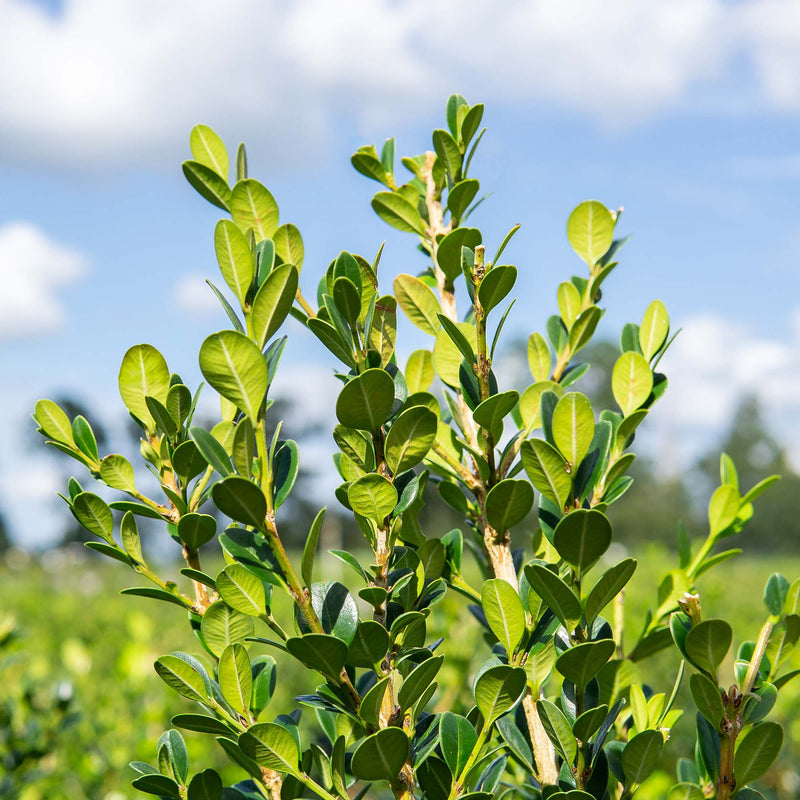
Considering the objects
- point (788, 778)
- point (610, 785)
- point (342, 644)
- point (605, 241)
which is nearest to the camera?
point (342, 644)

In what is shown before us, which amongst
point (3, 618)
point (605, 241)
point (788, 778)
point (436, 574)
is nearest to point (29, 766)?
point (3, 618)

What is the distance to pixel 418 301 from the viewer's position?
41.3 inches

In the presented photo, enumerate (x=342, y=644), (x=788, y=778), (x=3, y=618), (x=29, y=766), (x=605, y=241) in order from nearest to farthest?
(x=342, y=644) < (x=605, y=241) < (x=29, y=766) < (x=3, y=618) < (x=788, y=778)

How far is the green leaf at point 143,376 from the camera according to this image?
2.78 feet

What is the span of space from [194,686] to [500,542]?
0.38 metres

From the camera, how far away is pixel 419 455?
0.77 meters

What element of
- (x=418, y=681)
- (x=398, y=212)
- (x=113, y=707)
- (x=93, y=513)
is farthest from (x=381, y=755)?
(x=113, y=707)

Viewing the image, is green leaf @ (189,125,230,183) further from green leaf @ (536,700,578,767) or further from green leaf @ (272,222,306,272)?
green leaf @ (536,700,578,767)

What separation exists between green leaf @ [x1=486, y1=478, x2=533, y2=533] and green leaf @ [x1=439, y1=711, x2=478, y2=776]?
0.21 metres

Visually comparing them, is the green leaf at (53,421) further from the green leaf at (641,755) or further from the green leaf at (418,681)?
the green leaf at (641,755)

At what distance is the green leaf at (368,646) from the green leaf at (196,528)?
180 millimetres

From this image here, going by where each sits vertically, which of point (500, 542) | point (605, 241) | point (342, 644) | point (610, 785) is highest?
point (605, 241)

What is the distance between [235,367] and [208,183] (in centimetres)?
39

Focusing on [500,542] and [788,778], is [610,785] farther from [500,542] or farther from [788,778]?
[788,778]
